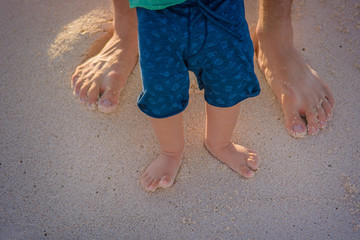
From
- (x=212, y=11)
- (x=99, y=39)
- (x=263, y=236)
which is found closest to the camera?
(x=212, y=11)

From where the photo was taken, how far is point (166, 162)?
142 cm

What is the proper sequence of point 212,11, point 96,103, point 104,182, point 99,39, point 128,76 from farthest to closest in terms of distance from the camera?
1. point 99,39
2. point 128,76
3. point 96,103
4. point 104,182
5. point 212,11

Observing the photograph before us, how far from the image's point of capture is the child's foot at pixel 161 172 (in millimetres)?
1380

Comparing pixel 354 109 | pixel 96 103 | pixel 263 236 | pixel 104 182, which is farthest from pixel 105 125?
pixel 354 109

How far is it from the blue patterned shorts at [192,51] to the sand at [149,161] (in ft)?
1.60

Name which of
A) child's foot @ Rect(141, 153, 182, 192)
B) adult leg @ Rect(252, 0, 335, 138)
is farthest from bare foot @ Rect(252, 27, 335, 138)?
child's foot @ Rect(141, 153, 182, 192)

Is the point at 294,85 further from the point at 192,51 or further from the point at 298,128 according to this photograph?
the point at 192,51

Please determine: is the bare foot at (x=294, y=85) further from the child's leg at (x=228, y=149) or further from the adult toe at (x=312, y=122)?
the child's leg at (x=228, y=149)

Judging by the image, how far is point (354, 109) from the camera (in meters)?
1.55

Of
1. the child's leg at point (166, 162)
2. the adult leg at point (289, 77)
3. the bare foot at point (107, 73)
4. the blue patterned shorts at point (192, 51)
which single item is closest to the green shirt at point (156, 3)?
the blue patterned shorts at point (192, 51)

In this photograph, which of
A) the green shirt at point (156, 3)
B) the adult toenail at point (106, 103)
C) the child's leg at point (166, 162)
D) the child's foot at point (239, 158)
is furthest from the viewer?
the adult toenail at point (106, 103)

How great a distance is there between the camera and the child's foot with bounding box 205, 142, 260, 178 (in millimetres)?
1399

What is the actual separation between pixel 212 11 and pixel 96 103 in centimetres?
85

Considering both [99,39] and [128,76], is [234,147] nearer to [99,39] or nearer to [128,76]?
[128,76]
